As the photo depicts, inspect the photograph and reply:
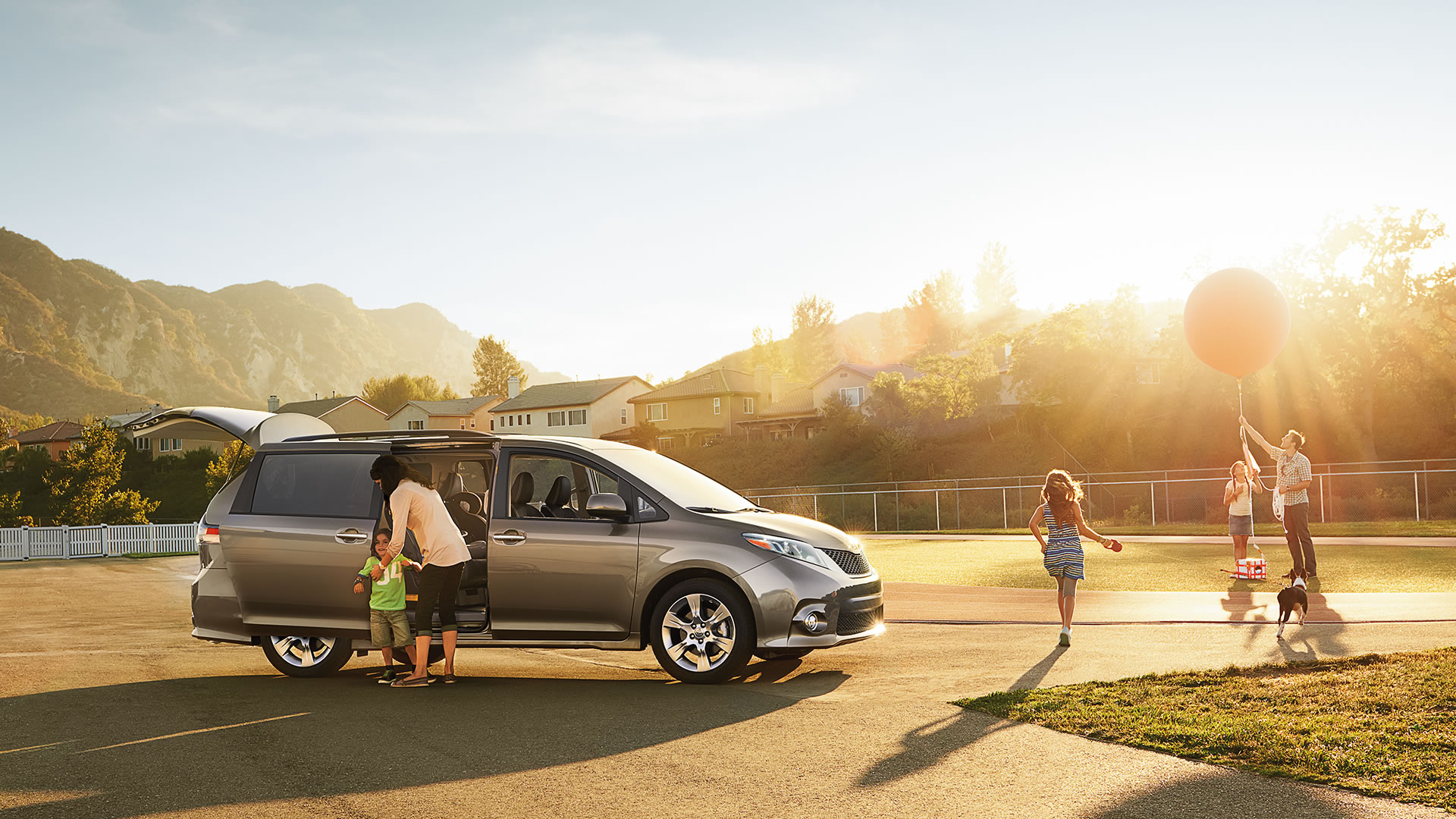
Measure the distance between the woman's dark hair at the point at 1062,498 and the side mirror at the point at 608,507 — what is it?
3957mm

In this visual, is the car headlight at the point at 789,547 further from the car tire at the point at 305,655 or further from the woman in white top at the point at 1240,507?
the woman in white top at the point at 1240,507

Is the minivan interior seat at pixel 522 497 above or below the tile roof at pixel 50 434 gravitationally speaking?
below

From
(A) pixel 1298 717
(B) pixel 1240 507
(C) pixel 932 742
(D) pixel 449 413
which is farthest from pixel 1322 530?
(D) pixel 449 413

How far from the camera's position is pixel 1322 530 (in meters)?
28.7

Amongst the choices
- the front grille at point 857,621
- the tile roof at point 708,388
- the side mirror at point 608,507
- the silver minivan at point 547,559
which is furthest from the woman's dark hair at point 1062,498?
the tile roof at point 708,388

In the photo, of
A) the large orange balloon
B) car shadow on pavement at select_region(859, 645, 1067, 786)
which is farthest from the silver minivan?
the large orange balloon

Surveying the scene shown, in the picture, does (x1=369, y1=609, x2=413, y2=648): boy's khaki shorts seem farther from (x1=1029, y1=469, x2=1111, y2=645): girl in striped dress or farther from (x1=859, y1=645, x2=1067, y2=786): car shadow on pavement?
(x1=1029, y1=469, x2=1111, y2=645): girl in striped dress

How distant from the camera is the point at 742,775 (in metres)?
5.59

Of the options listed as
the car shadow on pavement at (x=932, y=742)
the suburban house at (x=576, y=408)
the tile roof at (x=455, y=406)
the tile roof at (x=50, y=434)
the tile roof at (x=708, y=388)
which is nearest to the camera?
the car shadow on pavement at (x=932, y=742)

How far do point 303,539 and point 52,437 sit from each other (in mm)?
111072

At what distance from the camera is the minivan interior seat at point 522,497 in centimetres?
902

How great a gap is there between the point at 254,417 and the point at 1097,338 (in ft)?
137

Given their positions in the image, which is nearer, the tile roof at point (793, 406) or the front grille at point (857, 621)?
the front grille at point (857, 621)

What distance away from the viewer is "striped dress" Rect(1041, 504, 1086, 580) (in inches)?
387
